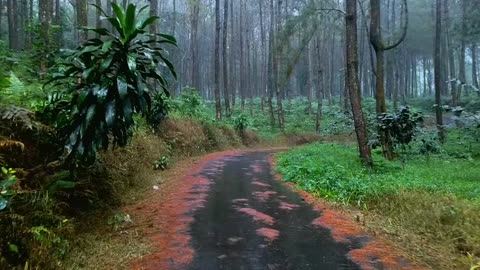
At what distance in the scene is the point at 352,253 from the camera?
4.50 m

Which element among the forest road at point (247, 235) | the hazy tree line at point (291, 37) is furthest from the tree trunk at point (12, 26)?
the forest road at point (247, 235)

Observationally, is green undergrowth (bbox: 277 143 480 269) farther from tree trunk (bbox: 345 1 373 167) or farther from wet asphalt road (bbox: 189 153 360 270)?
wet asphalt road (bbox: 189 153 360 270)

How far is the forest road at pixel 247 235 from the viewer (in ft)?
13.5

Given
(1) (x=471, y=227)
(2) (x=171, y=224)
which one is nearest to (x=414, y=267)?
(1) (x=471, y=227)

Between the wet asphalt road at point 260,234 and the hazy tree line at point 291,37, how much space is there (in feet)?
15.4

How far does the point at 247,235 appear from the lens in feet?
16.3

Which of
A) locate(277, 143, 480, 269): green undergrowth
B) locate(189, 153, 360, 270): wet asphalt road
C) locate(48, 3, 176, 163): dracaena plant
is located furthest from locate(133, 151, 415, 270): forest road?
locate(48, 3, 176, 163): dracaena plant

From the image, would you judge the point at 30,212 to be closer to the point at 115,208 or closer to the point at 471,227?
the point at 115,208

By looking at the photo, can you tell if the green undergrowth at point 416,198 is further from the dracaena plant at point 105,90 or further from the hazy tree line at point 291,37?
the dracaena plant at point 105,90

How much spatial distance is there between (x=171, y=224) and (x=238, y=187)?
2.99 m

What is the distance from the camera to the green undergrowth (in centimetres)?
509

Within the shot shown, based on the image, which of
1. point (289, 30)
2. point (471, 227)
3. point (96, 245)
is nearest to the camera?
point (96, 245)

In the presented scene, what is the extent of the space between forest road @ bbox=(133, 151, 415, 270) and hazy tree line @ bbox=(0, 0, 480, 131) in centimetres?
450

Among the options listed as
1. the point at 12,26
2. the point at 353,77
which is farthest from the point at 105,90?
the point at 12,26
